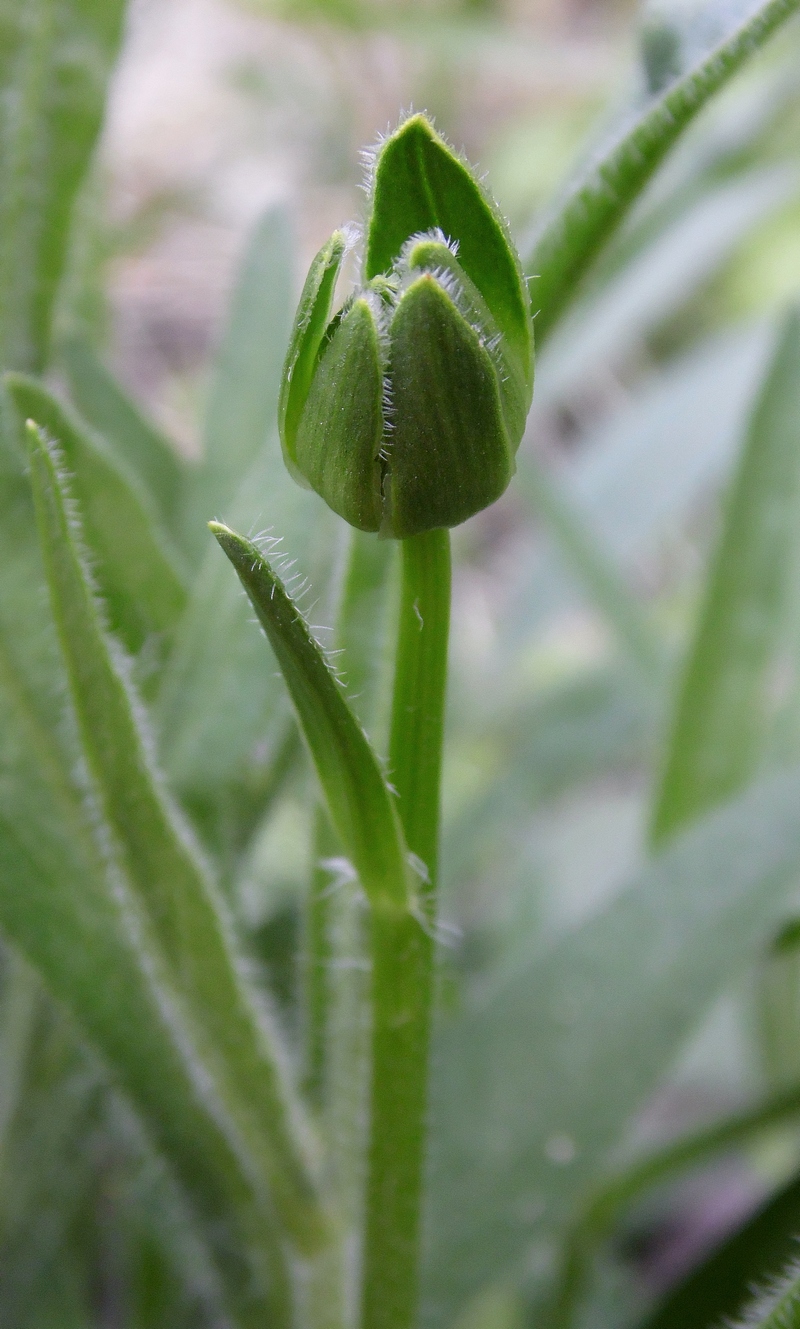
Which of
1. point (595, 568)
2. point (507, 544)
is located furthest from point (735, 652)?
point (507, 544)

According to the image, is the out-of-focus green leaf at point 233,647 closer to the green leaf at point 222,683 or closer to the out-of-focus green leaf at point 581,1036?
the green leaf at point 222,683

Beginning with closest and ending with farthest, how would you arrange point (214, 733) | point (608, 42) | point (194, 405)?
1. point (214, 733)
2. point (194, 405)
3. point (608, 42)

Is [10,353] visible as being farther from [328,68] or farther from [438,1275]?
[328,68]

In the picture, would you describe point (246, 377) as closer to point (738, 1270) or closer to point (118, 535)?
point (118, 535)

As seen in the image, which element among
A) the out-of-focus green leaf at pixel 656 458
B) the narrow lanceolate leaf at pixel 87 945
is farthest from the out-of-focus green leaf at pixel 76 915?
the out-of-focus green leaf at pixel 656 458

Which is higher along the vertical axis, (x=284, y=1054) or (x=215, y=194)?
(x=215, y=194)

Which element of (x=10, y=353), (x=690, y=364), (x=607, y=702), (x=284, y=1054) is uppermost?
(x=690, y=364)

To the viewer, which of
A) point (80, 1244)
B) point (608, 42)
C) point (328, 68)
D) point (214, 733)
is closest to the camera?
point (214, 733)

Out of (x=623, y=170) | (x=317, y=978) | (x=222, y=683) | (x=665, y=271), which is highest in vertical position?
(x=665, y=271)

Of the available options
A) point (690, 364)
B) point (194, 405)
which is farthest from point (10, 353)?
point (194, 405)
